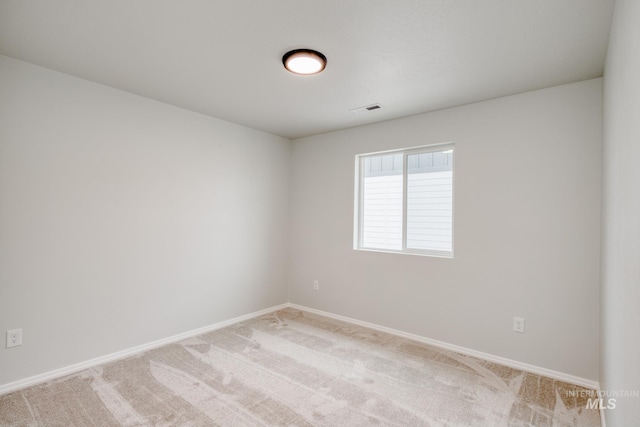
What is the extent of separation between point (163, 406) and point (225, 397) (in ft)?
1.35

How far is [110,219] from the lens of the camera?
290 cm

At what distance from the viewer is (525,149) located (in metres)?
2.84

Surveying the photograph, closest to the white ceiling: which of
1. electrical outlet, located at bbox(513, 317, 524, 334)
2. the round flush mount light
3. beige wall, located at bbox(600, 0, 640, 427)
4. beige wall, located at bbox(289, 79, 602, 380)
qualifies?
the round flush mount light

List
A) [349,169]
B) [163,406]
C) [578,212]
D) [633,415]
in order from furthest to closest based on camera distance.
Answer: [349,169]
[578,212]
[163,406]
[633,415]

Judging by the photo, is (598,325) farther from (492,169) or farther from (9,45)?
(9,45)

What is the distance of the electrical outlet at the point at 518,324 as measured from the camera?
9.25 feet

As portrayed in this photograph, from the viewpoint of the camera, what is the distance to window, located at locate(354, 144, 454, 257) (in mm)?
3408

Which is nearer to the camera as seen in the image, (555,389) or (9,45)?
(9,45)

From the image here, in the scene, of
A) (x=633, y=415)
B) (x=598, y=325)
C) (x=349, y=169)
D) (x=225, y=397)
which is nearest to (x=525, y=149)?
(x=598, y=325)

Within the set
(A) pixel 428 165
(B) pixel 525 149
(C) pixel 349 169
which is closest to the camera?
(B) pixel 525 149

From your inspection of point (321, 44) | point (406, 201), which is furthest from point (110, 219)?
point (406, 201)

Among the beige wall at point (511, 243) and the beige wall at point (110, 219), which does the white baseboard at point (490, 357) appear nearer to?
the beige wall at point (511, 243)

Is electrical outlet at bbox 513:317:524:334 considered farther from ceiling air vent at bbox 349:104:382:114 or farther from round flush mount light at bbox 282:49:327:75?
round flush mount light at bbox 282:49:327:75

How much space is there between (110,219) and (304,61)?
222 centimetres
